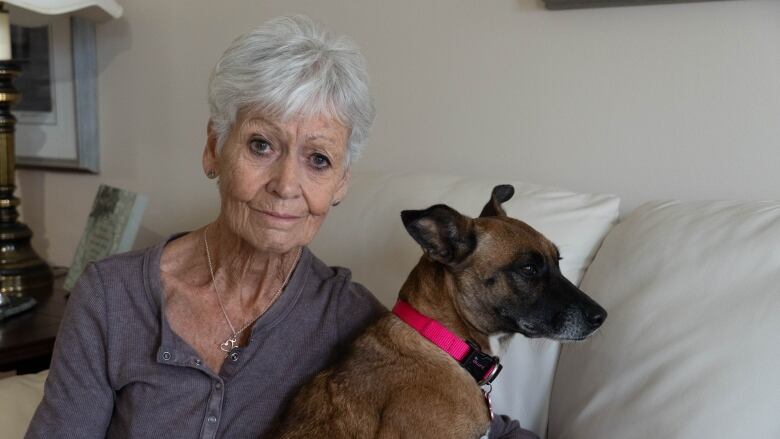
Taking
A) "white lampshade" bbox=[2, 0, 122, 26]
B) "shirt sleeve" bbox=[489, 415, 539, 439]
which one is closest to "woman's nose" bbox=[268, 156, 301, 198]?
"shirt sleeve" bbox=[489, 415, 539, 439]

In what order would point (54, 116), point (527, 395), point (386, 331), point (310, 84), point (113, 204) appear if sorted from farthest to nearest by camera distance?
point (54, 116) < point (113, 204) < point (527, 395) < point (386, 331) < point (310, 84)

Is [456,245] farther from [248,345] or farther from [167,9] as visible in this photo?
[167,9]

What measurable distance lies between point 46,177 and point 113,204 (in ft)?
2.53

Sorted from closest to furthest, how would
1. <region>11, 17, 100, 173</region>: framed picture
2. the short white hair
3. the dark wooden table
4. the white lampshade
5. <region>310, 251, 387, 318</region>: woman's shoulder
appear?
the short white hair
<region>310, 251, 387, 318</region>: woman's shoulder
the dark wooden table
the white lampshade
<region>11, 17, 100, 173</region>: framed picture

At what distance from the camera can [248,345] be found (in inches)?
57.7

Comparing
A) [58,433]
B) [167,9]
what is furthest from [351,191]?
[167,9]

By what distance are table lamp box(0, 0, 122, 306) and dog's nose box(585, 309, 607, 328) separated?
1.79 m

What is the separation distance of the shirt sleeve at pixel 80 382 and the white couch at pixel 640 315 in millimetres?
297

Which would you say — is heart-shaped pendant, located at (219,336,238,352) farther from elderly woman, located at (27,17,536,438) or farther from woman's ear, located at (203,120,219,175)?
woman's ear, located at (203,120,219,175)

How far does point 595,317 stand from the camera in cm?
144

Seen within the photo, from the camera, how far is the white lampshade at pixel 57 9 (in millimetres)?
2389

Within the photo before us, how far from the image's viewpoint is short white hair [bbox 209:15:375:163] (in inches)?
54.3

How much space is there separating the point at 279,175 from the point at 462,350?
0.45 metres

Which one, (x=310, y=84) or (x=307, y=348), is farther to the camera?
(x=307, y=348)
